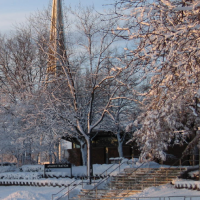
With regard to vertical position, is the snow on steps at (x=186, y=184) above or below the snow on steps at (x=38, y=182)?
above

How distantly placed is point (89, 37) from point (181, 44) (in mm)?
12447

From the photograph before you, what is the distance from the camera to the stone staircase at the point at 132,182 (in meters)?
19.5

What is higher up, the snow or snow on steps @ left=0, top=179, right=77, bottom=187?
the snow

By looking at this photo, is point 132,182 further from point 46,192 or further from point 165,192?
point 46,192

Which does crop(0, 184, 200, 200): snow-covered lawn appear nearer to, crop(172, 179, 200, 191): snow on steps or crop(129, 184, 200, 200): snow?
crop(129, 184, 200, 200): snow

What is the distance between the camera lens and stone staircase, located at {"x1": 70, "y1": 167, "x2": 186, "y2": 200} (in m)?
19.5

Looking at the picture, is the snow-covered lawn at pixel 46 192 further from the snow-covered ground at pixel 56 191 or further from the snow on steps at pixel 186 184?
the snow on steps at pixel 186 184

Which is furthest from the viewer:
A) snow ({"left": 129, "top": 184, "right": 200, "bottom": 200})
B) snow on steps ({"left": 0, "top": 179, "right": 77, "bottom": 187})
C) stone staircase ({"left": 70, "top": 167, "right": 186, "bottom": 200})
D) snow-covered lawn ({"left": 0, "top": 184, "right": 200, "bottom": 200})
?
snow on steps ({"left": 0, "top": 179, "right": 77, "bottom": 187})

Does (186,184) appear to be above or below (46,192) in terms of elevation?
above

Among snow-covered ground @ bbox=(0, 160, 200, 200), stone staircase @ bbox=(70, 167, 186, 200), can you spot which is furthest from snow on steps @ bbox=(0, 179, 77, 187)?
stone staircase @ bbox=(70, 167, 186, 200)

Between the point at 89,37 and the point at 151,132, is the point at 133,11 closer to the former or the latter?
the point at 151,132

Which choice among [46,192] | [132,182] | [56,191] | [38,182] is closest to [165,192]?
[132,182]

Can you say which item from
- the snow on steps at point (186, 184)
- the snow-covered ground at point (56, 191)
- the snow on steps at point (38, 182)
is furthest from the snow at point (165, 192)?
the snow on steps at point (38, 182)

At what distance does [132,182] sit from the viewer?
67.9 feet
